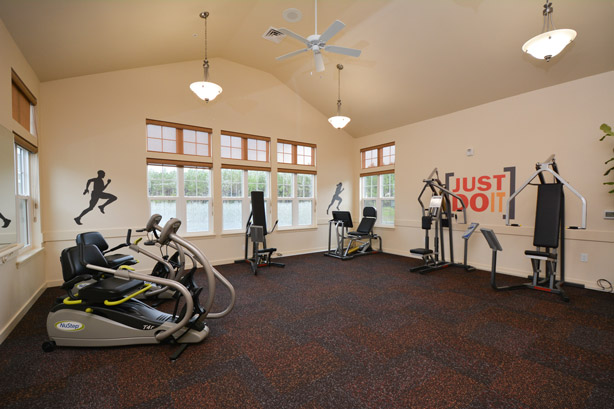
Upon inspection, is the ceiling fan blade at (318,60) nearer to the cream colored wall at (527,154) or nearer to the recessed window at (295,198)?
the recessed window at (295,198)

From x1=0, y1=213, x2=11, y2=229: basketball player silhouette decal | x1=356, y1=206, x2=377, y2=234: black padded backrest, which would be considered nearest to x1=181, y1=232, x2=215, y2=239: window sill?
x1=0, y1=213, x2=11, y2=229: basketball player silhouette decal

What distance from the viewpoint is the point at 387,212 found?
7195mm

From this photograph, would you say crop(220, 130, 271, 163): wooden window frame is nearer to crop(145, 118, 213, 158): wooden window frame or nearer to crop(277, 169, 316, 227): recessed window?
crop(145, 118, 213, 158): wooden window frame

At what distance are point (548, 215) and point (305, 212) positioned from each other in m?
4.69

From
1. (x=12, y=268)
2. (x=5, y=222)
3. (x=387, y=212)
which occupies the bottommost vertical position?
(x=12, y=268)

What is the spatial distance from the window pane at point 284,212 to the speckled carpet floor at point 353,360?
10.1 ft

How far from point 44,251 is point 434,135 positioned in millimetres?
7280

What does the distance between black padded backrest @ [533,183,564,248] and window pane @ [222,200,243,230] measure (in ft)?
17.3

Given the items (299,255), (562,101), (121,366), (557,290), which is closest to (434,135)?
(562,101)

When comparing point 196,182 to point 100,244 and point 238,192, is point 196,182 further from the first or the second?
point 100,244

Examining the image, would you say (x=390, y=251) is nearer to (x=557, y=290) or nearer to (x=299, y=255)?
(x=299, y=255)

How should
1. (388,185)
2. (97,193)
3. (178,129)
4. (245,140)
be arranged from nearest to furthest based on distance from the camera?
1. (97,193)
2. (178,129)
3. (245,140)
4. (388,185)

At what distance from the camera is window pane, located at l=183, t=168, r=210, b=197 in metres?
5.58

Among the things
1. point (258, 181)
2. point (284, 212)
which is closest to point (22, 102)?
point (258, 181)
